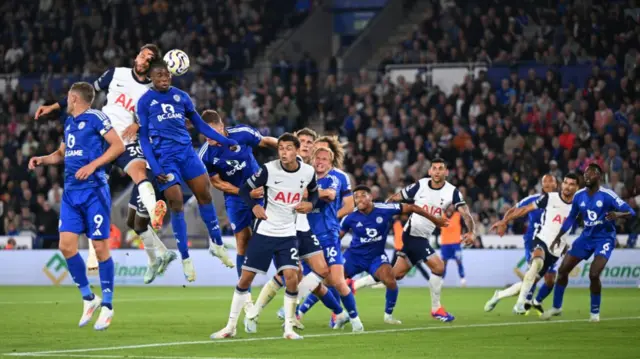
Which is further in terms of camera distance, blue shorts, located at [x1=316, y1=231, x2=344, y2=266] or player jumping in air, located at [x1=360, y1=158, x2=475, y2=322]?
player jumping in air, located at [x1=360, y1=158, x2=475, y2=322]

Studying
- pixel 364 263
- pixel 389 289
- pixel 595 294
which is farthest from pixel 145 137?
pixel 595 294

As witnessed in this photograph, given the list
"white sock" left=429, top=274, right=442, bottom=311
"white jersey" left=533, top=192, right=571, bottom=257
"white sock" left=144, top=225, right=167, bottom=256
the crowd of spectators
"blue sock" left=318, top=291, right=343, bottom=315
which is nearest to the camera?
"white sock" left=144, top=225, right=167, bottom=256

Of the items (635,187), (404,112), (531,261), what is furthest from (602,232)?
(404,112)

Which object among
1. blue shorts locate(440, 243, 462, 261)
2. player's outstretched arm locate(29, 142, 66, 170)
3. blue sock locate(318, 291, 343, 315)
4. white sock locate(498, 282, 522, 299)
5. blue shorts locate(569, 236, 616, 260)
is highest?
player's outstretched arm locate(29, 142, 66, 170)

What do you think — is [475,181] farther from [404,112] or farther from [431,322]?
[431,322]

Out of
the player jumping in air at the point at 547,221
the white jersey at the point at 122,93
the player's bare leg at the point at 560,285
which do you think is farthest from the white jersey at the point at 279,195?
the player jumping in air at the point at 547,221

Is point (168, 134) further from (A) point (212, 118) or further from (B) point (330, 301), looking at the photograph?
(B) point (330, 301)

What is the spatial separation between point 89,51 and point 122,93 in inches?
1022

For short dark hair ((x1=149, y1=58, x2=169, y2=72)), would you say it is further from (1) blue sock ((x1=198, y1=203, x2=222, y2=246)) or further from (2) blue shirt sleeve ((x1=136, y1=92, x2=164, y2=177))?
(1) blue sock ((x1=198, y1=203, x2=222, y2=246))

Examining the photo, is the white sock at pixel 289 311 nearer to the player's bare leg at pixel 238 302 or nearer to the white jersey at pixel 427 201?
the player's bare leg at pixel 238 302

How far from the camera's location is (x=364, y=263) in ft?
60.0

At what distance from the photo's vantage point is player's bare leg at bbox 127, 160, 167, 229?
14.8 m

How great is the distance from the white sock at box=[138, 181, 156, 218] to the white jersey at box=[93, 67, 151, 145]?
0.73 m

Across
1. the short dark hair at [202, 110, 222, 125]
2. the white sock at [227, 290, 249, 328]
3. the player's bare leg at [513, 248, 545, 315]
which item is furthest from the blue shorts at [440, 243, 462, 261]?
the white sock at [227, 290, 249, 328]
